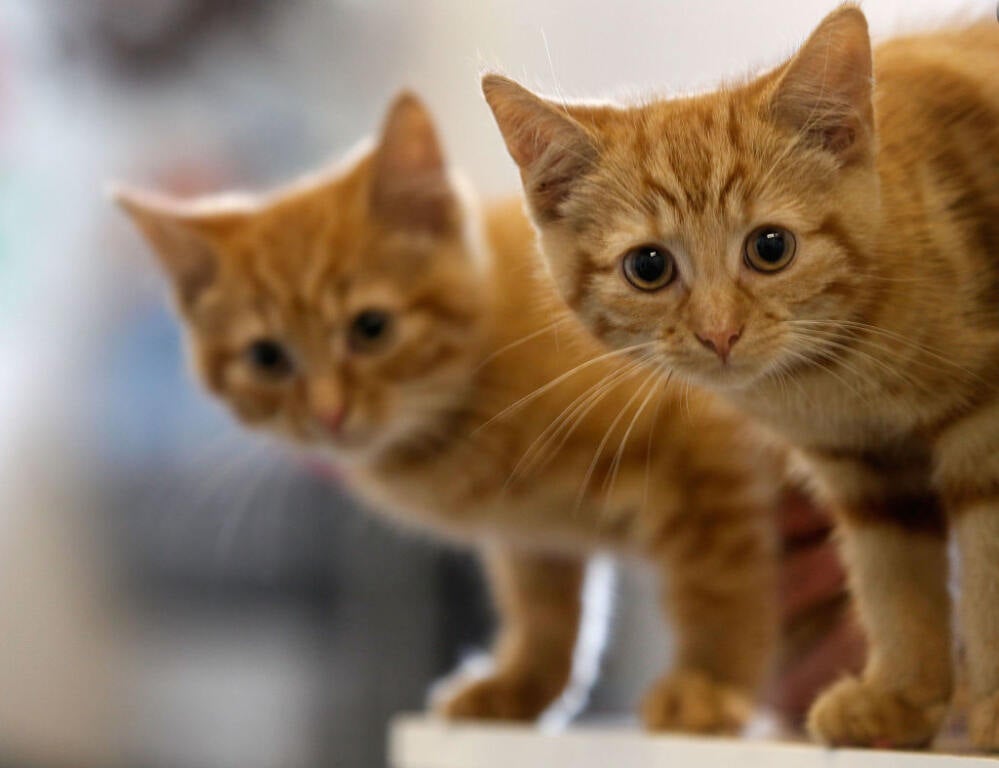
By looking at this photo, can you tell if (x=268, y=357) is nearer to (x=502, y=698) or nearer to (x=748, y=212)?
(x=502, y=698)

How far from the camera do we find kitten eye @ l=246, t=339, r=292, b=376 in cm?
140

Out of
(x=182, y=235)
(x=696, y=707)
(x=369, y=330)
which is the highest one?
(x=182, y=235)

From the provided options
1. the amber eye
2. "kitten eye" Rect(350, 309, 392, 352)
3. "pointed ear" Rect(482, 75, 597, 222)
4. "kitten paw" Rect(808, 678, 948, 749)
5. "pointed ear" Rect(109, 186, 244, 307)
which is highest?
"pointed ear" Rect(482, 75, 597, 222)

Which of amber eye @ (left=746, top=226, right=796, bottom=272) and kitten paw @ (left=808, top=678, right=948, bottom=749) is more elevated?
amber eye @ (left=746, top=226, right=796, bottom=272)

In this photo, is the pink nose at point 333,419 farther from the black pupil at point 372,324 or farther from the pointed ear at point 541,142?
the pointed ear at point 541,142

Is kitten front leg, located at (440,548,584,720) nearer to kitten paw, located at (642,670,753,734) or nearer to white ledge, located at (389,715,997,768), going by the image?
white ledge, located at (389,715,997,768)

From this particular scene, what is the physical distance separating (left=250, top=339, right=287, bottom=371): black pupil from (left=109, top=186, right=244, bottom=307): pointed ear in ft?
0.38

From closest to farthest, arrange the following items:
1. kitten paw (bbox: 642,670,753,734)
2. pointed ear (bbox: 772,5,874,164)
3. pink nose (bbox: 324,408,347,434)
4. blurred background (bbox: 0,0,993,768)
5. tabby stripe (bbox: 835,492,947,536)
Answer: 1. pointed ear (bbox: 772,5,874,164)
2. tabby stripe (bbox: 835,492,947,536)
3. kitten paw (bbox: 642,670,753,734)
4. pink nose (bbox: 324,408,347,434)
5. blurred background (bbox: 0,0,993,768)

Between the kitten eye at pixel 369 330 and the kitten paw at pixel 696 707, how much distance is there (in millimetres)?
496

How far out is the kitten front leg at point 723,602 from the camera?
1.19m

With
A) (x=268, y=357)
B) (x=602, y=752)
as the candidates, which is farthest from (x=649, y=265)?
(x=268, y=357)

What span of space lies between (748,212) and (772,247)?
0.03 meters

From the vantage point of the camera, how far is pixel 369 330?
4.48 ft

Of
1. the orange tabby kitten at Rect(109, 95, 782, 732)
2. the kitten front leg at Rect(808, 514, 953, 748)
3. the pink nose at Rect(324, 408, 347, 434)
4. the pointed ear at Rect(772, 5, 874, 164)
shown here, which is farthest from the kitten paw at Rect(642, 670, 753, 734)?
the pointed ear at Rect(772, 5, 874, 164)
